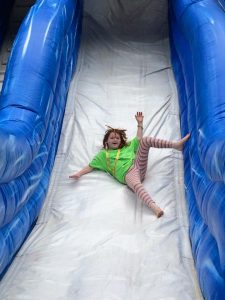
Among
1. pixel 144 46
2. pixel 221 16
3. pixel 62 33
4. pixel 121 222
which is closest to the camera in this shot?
pixel 121 222

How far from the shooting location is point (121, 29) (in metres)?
2.67

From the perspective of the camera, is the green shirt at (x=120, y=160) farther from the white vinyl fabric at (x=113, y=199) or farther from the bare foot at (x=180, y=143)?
the bare foot at (x=180, y=143)

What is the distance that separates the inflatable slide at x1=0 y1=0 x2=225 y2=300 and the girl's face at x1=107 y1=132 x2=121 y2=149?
89mm

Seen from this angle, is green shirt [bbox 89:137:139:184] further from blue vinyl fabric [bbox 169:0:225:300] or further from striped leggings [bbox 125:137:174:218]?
blue vinyl fabric [bbox 169:0:225:300]

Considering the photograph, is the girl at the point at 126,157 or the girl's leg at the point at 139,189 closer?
the girl's leg at the point at 139,189

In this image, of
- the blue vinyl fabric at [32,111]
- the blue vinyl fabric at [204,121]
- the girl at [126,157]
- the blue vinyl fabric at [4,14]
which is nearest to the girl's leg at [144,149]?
the girl at [126,157]

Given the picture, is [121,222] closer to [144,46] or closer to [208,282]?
[208,282]

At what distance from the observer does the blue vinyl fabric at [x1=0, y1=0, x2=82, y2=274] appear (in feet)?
4.14

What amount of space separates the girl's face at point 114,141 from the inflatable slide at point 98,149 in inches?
3.5

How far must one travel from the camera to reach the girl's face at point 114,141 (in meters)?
1.83

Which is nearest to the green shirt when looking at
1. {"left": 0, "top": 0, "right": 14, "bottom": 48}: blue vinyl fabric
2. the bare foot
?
the bare foot

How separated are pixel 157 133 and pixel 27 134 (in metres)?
0.70

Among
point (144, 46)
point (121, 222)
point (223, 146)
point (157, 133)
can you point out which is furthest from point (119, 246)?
point (144, 46)

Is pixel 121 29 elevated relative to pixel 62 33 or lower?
elevated
